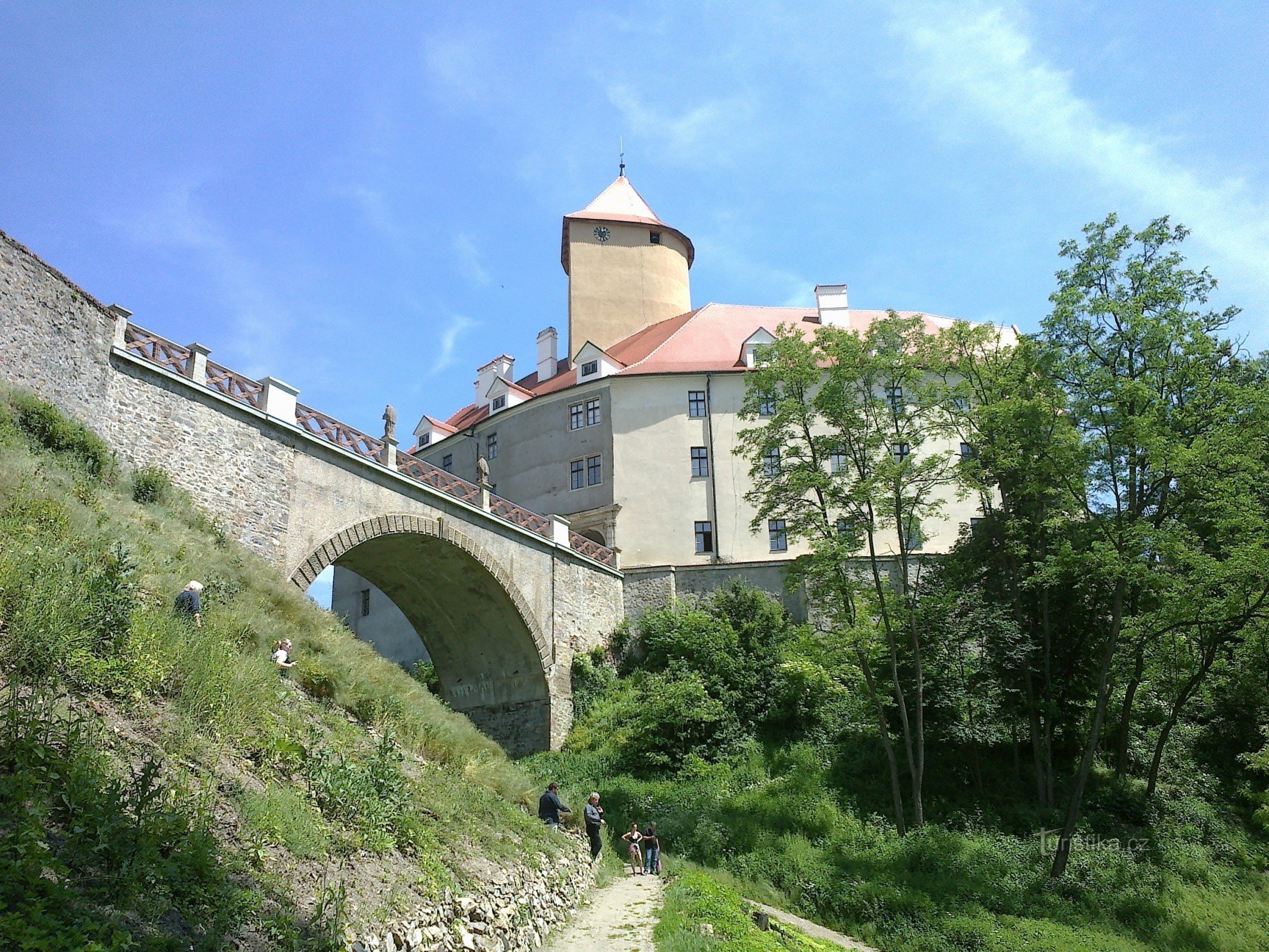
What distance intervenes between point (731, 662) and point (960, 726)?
19.9ft

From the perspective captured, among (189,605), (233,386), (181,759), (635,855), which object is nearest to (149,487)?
(233,386)

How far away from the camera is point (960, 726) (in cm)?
2402

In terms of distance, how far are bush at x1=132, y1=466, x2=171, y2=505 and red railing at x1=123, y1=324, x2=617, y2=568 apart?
235 cm

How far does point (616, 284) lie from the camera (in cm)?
4297

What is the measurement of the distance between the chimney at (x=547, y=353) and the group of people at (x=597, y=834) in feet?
80.6

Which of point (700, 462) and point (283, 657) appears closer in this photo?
point (283, 657)

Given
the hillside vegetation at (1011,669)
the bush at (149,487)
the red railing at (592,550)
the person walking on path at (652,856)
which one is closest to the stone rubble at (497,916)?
the person walking on path at (652,856)

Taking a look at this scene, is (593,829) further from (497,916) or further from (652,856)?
(497,916)

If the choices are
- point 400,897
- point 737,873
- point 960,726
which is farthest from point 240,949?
point 960,726

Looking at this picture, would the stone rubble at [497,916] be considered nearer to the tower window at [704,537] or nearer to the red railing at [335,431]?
the red railing at [335,431]

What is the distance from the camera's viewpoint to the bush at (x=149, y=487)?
16328mm

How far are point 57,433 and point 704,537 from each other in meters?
22.4

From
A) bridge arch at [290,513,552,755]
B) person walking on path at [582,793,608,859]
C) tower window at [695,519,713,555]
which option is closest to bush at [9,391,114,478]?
bridge arch at [290,513,552,755]

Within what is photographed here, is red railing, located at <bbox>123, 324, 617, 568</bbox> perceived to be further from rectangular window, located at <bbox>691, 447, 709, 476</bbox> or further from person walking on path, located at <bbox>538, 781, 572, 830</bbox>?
person walking on path, located at <bbox>538, 781, 572, 830</bbox>
